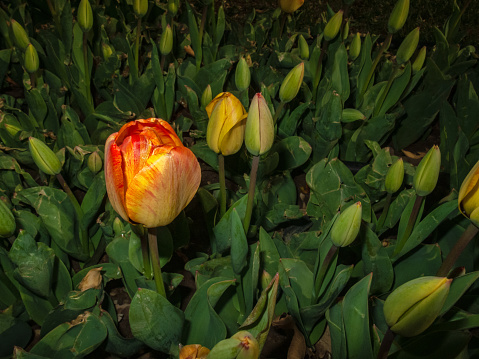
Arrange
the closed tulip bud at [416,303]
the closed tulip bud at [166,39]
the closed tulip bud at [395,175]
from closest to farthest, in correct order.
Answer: the closed tulip bud at [416,303], the closed tulip bud at [395,175], the closed tulip bud at [166,39]

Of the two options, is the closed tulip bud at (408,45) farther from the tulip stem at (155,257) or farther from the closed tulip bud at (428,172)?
the tulip stem at (155,257)

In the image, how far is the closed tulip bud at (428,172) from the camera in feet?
2.29

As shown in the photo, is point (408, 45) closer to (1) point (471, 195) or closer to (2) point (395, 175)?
(2) point (395, 175)

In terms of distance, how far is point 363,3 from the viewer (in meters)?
3.36

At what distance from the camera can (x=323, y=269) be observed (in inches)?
31.5

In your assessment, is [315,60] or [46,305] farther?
[315,60]

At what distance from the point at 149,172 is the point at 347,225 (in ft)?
1.02

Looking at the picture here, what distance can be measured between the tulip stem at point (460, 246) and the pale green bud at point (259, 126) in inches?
12.7

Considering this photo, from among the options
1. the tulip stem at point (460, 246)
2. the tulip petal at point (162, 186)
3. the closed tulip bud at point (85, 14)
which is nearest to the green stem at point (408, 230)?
the tulip stem at point (460, 246)

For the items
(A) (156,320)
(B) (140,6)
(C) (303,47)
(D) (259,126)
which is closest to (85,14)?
(B) (140,6)

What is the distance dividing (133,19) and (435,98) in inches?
48.0

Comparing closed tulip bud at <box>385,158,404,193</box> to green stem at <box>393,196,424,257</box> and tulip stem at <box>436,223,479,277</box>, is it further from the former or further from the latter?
tulip stem at <box>436,223,479,277</box>

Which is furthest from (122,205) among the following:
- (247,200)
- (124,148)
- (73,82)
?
(73,82)

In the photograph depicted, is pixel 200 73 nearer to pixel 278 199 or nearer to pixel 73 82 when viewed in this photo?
pixel 73 82
